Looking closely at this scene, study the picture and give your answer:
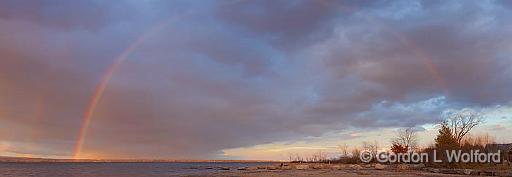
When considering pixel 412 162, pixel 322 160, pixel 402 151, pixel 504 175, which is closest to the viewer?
pixel 504 175

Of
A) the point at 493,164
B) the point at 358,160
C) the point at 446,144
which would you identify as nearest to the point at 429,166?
the point at 446,144

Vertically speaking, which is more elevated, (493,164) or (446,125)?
(446,125)

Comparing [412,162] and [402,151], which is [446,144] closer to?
[412,162]

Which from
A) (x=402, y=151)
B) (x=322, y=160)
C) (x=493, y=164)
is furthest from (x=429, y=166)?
(x=322, y=160)

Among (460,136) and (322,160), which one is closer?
(460,136)

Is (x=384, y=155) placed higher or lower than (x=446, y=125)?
lower

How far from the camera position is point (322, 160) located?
17550cm

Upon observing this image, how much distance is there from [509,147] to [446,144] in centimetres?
1718

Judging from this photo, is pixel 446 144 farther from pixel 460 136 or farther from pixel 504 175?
pixel 504 175

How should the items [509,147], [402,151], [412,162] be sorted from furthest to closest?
[402,151] → [412,162] → [509,147]

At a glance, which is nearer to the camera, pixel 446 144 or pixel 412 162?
pixel 446 144

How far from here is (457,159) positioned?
8700cm

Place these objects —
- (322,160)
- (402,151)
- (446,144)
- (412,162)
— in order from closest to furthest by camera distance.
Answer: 1. (446,144)
2. (412,162)
3. (402,151)
4. (322,160)

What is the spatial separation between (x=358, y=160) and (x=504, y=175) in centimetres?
8493
